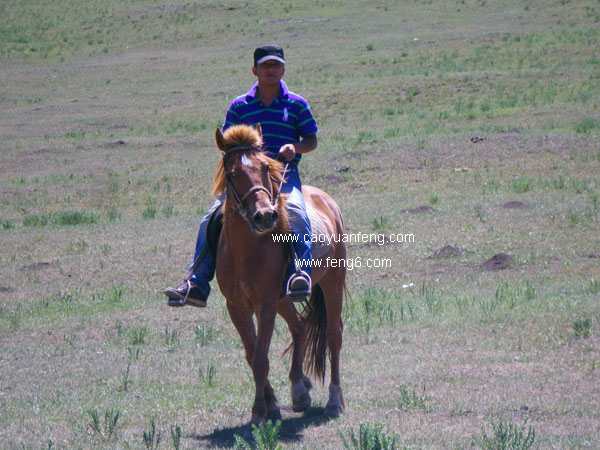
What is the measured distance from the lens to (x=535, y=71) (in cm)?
2869

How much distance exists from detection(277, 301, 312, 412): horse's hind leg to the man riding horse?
30.5 inches

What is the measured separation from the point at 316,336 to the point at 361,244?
5864mm

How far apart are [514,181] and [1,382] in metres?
11.5

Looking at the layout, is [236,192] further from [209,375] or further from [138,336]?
[138,336]

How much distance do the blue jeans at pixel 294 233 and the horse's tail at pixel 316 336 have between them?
1.22 m

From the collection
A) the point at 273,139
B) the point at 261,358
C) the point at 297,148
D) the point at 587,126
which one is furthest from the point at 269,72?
the point at 587,126

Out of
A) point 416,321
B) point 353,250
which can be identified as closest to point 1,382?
point 416,321

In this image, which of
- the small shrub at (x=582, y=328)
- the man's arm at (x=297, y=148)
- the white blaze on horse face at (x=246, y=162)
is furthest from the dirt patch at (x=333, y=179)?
the white blaze on horse face at (x=246, y=162)

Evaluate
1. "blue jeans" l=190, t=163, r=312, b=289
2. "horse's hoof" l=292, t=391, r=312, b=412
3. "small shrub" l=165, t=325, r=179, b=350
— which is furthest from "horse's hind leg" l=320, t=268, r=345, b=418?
"small shrub" l=165, t=325, r=179, b=350

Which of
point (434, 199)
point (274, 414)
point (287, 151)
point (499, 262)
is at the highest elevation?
point (434, 199)

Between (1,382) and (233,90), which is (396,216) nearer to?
(1,382)

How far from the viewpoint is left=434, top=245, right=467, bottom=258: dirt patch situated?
39.9 ft

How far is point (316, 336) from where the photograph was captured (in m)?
7.45

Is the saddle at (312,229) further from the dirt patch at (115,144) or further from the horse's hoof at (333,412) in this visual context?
the dirt patch at (115,144)
